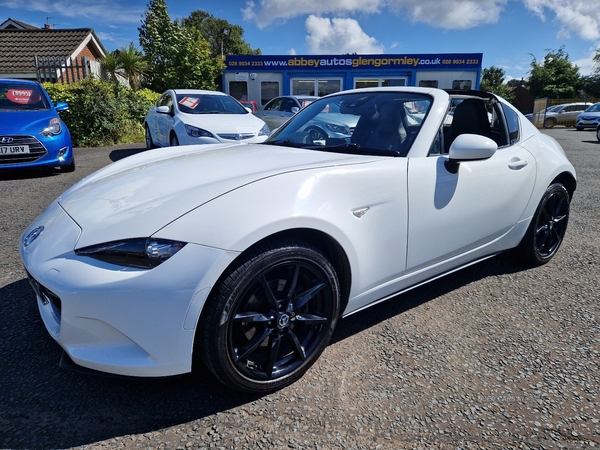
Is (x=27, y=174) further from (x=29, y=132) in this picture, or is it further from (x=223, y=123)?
(x=223, y=123)

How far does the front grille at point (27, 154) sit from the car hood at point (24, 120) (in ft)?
0.52

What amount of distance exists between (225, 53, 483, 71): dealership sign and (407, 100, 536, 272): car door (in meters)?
19.9

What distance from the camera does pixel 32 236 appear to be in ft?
6.92

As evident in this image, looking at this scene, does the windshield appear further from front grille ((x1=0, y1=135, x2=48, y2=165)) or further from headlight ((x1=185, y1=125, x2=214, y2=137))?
front grille ((x1=0, y1=135, x2=48, y2=165))

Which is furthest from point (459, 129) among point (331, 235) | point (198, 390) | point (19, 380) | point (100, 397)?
point (19, 380)

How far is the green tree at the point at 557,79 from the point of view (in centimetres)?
4462

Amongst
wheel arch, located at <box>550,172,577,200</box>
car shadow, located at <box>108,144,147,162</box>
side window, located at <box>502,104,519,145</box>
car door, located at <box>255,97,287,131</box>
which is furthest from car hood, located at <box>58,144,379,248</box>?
car door, located at <box>255,97,287,131</box>

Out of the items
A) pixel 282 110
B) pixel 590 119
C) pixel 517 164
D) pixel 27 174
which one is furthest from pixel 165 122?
pixel 590 119

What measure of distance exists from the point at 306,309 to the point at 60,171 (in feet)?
23.4

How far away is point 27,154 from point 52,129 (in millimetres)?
593

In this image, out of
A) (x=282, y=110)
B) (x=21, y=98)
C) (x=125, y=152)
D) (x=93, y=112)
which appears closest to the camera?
(x=21, y=98)

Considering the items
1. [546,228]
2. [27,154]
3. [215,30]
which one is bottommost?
[546,228]

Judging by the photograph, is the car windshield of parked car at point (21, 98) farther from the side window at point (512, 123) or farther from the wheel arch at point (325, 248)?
the side window at point (512, 123)

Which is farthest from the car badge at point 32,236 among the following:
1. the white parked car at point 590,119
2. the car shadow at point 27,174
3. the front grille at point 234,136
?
the white parked car at point 590,119
